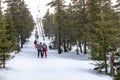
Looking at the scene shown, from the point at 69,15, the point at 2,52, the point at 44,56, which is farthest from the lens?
the point at 69,15

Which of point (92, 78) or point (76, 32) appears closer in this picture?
point (92, 78)

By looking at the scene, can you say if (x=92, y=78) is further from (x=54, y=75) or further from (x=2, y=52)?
(x=2, y=52)

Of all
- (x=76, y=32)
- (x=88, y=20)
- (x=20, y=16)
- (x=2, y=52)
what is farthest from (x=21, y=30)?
(x=2, y=52)

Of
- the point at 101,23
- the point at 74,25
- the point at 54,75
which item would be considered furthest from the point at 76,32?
the point at 54,75

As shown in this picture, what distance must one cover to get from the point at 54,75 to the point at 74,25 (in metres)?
23.7

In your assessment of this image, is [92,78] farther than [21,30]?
No

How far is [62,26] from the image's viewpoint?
155 feet

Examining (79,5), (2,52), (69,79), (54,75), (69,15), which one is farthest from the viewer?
(69,15)

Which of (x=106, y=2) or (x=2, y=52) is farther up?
(x=106, y=2)

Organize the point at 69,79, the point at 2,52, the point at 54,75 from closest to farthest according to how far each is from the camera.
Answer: the point at 69,79 < the point at 54,75 < the point at 2,52

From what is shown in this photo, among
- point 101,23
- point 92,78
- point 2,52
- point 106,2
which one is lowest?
point 92,78

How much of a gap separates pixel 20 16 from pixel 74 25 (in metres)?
10.2

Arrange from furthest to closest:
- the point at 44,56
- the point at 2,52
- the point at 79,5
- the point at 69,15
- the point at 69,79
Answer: the point at 69,15
the point at 79,5
the point at 44,56
the point at 2,52
the point at 69,79

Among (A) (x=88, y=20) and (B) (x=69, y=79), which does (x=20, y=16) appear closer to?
(A) (x=88, y=20)
